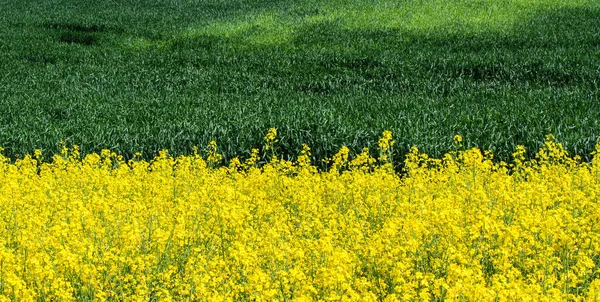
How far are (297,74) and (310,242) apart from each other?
14.2 m

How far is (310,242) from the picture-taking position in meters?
6.09


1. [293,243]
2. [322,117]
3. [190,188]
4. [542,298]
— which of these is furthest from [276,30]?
[542,298]

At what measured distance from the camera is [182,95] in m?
17.5

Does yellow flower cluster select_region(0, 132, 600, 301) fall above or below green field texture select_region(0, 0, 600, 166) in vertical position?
below

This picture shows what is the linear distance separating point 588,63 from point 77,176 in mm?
14438

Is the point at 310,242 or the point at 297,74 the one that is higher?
the point at 297,74

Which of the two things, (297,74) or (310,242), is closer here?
(310,242)

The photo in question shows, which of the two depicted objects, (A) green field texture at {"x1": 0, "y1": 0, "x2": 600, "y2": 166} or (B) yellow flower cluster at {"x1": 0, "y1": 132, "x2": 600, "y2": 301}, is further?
(A) green field texture at {"x1": 0, "y1": 0, "x2": 600, "y2": 166}

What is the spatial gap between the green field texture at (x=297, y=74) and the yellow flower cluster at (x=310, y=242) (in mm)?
2974

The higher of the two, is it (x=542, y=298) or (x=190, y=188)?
(x=190, y=188)

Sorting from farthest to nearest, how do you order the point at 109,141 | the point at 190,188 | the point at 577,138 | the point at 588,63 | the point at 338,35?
the point at 338,35 → the point at 588,63 → the point at 109,141 → the point at 577,138 → the point at 190,188

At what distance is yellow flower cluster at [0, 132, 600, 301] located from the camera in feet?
17.7

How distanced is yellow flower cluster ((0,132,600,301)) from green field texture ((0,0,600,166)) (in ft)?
9.76

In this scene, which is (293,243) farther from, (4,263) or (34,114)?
(34,114)
